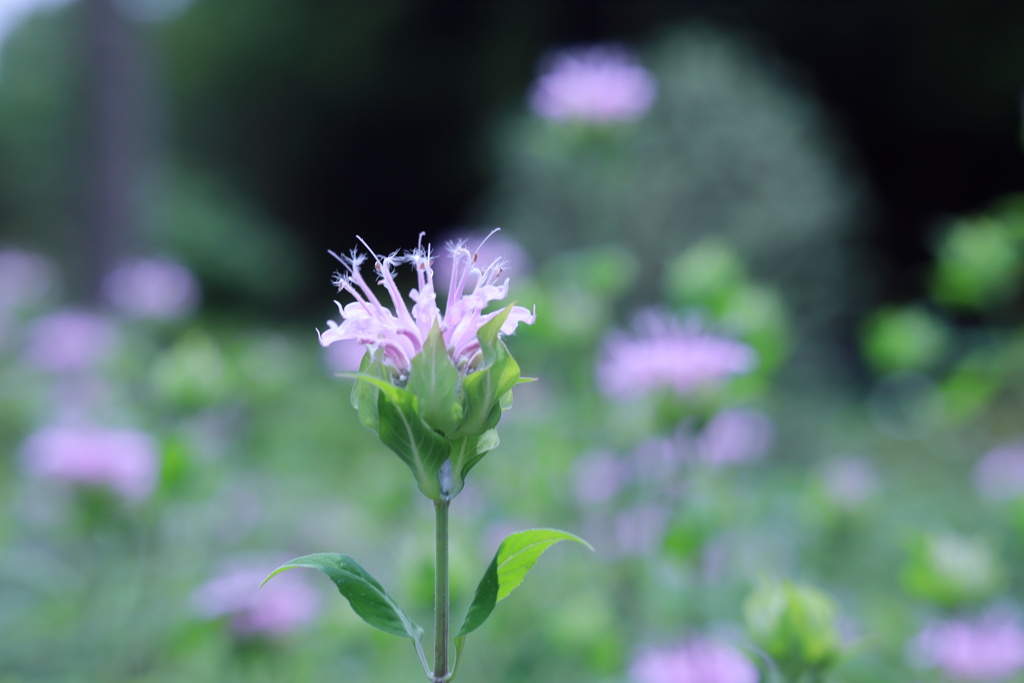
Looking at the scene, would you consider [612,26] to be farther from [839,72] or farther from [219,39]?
[219,39]

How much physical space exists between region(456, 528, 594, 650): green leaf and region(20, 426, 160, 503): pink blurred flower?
2.46 ft

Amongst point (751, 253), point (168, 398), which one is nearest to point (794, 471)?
point (751, 253)

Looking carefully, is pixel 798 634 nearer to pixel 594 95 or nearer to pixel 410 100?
pixel 594 95

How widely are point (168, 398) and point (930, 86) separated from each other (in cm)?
485

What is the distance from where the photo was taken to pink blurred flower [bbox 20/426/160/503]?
1.06 meters

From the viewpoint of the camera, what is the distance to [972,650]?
92cm

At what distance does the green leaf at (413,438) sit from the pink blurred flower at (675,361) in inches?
22.4

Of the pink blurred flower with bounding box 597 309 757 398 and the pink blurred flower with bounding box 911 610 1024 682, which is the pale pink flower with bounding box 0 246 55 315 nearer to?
the pink blurred flower with bounding box 597 309 757 398

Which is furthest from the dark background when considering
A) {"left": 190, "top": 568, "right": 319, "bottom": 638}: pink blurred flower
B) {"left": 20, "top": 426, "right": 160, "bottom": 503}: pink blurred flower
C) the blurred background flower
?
{"left": 190, "top": 568, "right": 319, "bottom": 638}: pink blurred flower

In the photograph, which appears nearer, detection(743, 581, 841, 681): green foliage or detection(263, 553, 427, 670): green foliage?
detection(263, 553, 427, 670): green foliage

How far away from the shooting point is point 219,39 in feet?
21.8

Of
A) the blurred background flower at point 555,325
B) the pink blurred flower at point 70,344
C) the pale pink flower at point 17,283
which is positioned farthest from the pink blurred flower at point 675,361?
the pale pink flower at point 17,283

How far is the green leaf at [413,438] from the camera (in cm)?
36

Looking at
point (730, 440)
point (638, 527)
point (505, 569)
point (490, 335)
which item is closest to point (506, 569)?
point (505, 569)
